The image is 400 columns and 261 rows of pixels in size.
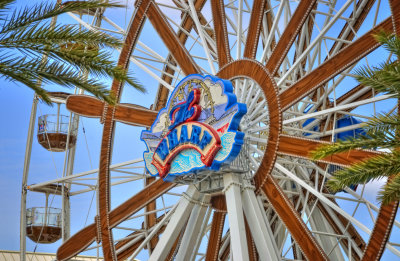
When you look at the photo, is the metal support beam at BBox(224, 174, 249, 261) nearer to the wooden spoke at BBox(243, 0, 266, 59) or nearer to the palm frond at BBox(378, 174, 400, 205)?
the wooden spoke at BBox(243, 0, 266, 59)

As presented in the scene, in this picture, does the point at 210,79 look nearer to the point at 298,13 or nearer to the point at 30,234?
the point at 298,13

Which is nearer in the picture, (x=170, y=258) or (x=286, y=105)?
(x=286, y=105)

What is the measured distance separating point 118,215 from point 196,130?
4605 millimetres

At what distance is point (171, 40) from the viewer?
65.6 ft

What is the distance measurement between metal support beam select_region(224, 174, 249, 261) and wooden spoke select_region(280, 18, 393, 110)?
1987 mm

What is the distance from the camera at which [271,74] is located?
56.0 feet

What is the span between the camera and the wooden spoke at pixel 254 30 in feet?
58.6

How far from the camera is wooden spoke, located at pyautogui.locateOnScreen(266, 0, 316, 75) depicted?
1670 centimetres

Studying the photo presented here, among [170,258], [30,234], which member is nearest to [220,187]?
[170,258]

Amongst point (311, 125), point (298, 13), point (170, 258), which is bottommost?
point (170, 258)

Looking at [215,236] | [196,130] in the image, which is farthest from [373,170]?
[215,236]

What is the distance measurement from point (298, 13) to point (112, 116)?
20.6ft

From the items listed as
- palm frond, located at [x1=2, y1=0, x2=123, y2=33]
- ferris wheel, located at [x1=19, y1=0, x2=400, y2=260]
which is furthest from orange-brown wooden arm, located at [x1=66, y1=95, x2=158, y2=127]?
palm frond, located at [x1=2, y1=0, x2=123, y2=33]

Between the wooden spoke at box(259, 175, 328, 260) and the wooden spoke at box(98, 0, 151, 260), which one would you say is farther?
the wooden spoke at box(98, 0, 151, 260)
